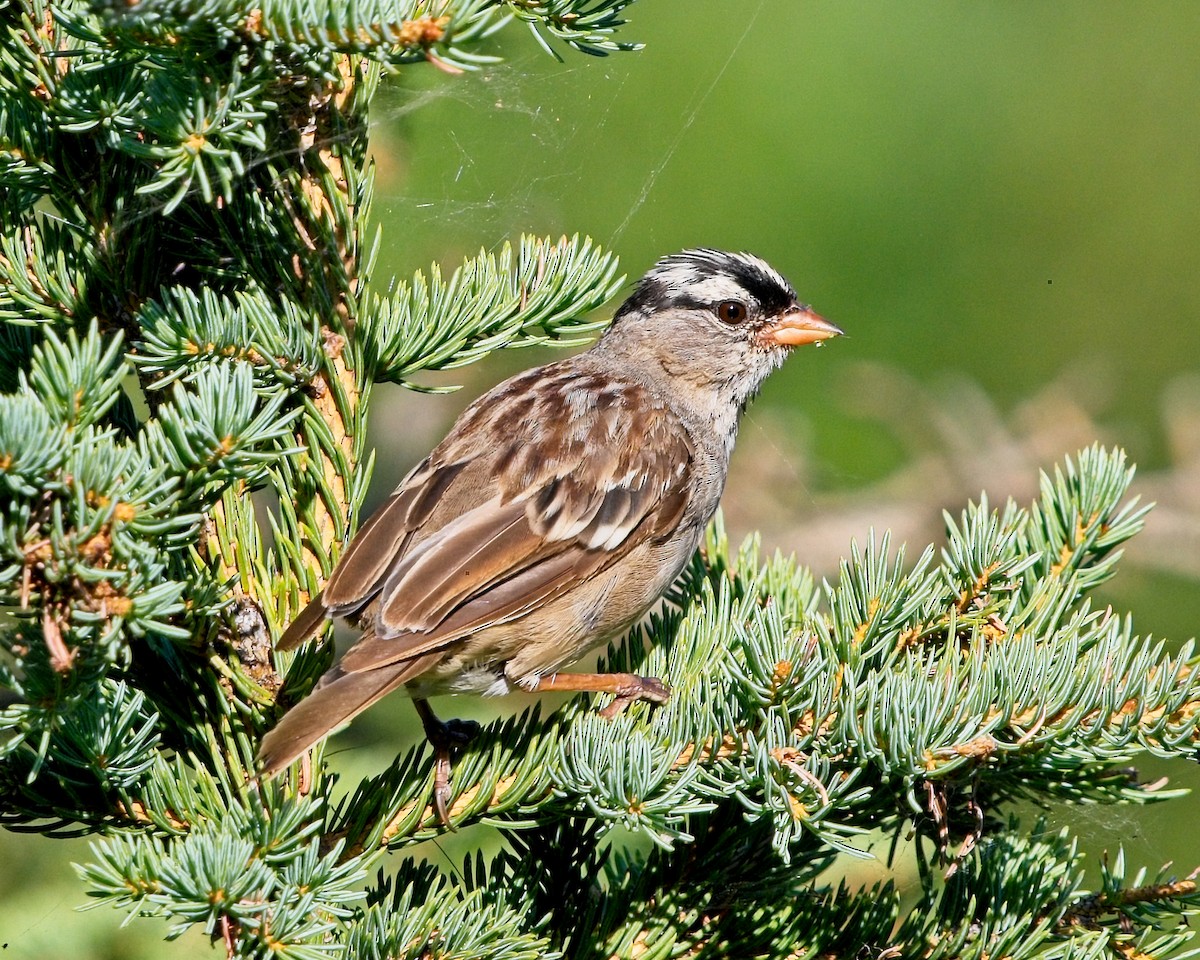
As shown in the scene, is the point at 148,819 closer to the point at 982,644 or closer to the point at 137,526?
the point at 137,526

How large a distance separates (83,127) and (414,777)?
1100 millimetres

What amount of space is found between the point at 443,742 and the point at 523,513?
24.7 inches

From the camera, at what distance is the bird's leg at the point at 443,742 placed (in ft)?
6.51

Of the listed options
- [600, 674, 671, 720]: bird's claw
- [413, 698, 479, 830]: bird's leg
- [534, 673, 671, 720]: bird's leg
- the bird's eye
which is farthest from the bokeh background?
[600, 674, 671, 720]: bird's claw

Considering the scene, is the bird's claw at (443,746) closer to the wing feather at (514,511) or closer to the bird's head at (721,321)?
the wing feather at (514,511)

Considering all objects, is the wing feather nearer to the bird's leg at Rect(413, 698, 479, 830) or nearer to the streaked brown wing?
the streaked brown wing

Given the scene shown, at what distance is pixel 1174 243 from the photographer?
5551 mm

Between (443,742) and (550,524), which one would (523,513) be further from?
(443,742)

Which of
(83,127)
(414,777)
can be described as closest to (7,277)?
(83,127)

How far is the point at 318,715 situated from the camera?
1.85 metres

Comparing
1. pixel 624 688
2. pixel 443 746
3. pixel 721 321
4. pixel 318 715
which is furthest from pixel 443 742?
pixel 721 321

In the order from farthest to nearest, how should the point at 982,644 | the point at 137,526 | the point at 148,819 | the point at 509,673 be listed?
the point at 509,673 < the point at 982,644 < the point at 148,819 < the point at 137,526

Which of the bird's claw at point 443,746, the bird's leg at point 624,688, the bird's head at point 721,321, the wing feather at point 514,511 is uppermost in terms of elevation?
the bird's head at point 721,321

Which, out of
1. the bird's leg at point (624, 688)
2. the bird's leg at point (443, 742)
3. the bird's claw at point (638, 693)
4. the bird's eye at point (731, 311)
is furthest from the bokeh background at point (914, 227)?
the bird's claw at point (638, 693)
